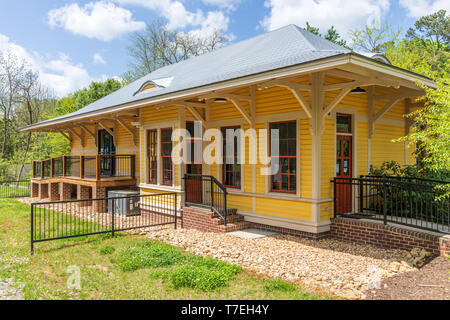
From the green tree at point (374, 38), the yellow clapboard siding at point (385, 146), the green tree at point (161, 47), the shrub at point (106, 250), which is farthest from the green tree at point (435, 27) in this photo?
the shrub at point (106, 250)

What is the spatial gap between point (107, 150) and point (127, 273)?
11594mm

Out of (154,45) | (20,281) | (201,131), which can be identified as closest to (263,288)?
(20,281)

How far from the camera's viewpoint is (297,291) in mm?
4656

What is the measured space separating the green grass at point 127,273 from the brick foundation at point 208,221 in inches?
69.5

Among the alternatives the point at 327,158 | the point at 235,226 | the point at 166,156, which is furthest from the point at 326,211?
the point at 166,156

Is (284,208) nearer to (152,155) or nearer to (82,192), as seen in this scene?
(152,155)

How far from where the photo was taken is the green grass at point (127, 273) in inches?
185

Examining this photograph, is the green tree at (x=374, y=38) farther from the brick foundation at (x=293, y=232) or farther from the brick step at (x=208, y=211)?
the brick foundation at (x=293, y=232)

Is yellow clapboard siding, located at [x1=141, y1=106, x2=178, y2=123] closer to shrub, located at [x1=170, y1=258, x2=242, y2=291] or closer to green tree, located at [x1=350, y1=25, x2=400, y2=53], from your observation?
shrub, located at [x1=170, y1=258, x2=242, y2=291]

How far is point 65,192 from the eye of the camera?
50.8 feet

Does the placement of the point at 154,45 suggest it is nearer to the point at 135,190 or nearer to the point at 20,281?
the point at 135,190

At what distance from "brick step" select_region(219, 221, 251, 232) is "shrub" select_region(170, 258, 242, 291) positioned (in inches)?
106

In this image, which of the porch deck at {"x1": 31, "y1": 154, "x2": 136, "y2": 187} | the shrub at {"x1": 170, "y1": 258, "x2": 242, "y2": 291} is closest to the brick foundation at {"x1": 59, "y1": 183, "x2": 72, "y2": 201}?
the porch deck at {"x1": 31, "y1": 154, "x2": 136, "y2": 187}
